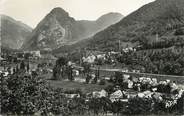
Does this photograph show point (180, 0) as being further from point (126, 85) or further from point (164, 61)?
point (126, 85)

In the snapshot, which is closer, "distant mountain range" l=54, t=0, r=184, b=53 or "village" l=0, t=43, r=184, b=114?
"village" l=0, t=43, r=184, b=114

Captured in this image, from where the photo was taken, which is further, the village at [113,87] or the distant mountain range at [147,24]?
the distant mountain range at [147,24]

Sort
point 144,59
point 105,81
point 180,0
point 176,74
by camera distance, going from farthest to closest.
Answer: point 180,0 < point 144,59 < point 176,74 < point 105,81

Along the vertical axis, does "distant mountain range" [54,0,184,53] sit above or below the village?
above

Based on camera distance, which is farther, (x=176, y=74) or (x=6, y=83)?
(x=176, y=74)

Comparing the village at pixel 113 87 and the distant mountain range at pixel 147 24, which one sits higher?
the distant mountain range at pixel 147 24

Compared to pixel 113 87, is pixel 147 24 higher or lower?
higher

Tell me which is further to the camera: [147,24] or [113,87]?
[147,24]

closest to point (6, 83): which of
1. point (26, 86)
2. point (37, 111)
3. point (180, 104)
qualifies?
point (26, 86)
